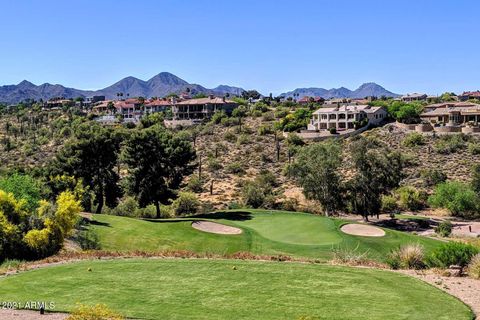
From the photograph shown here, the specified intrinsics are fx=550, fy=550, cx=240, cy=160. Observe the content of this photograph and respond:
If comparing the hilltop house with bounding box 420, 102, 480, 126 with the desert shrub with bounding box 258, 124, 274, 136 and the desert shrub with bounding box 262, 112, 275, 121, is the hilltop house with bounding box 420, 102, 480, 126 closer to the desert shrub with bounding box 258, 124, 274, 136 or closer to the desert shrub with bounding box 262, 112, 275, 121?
the desert shrub with bounding box 258, 124, 274, 136

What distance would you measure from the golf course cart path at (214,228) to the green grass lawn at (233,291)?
12.8 m

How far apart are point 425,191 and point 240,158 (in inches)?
1248

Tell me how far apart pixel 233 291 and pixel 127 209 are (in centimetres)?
3500

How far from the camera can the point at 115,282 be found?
2020 centimetres

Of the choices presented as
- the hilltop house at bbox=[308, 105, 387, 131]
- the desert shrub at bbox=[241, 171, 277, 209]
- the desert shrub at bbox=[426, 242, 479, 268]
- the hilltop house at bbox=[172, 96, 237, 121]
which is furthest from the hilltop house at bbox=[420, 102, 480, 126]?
the desert shrub at bbox=[426, 242, 479, 268]

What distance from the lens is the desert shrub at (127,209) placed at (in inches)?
1997

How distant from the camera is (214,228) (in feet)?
123

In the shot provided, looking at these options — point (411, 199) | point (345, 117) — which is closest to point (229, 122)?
point (345, 117)

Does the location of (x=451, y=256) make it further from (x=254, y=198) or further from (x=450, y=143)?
(x=450, y=143)

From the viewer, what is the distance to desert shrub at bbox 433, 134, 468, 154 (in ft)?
276

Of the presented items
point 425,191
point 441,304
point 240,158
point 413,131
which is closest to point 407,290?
point 441,304

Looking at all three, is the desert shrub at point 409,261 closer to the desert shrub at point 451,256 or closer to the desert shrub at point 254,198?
the desert shrub at point 451,256

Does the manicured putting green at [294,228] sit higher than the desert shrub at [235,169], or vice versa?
the desert shrub at [235,169]

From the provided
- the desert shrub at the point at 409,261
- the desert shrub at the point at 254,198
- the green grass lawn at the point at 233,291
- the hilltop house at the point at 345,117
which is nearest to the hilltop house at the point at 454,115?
the hilltop house at the point at 345,117
